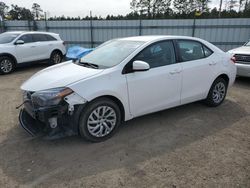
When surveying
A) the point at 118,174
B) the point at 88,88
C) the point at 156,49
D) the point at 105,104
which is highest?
the point at 156,49

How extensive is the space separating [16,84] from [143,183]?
5924 millimetres

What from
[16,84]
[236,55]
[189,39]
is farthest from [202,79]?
[16,84]

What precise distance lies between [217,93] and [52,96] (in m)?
3.53

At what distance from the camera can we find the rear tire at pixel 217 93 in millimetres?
4874

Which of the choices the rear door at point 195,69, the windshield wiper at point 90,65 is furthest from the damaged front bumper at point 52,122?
the rear door at point 195,69

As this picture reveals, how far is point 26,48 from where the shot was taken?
9.07 meters

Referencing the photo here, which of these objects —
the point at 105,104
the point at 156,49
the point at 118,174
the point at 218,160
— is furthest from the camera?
the point at 156,49

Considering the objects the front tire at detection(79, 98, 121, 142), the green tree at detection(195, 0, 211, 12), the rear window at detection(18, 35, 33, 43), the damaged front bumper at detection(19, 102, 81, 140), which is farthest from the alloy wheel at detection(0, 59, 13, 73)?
the green tree at detection(195, 0, 211, 12)

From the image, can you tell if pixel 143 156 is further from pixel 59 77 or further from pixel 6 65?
pixel 6 65

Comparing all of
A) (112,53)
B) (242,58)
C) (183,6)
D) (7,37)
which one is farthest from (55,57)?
(183,6)

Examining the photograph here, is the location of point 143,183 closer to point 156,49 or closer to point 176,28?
point 156,49

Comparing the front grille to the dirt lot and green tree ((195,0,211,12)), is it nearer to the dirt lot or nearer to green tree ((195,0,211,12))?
the dirt lot

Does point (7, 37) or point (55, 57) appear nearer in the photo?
point (7, 37)

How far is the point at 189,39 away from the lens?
14.8 ft
